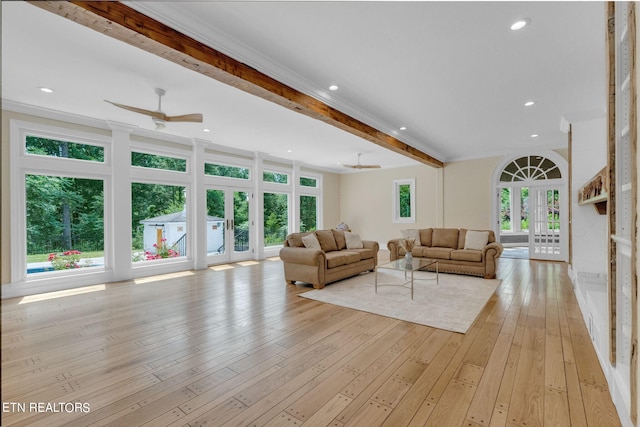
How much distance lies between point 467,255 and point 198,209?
540 cm

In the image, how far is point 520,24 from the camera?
2.83 m

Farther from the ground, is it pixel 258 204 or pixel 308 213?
pixel 258 204

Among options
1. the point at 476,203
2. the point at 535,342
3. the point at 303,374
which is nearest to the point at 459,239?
the point at 476,203

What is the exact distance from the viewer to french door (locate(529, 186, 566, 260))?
289 inches

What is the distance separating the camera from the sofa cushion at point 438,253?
6000mm

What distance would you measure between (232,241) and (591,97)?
705 centimetres

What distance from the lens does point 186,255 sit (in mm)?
6910

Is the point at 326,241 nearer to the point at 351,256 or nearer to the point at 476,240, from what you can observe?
the point at 351,256

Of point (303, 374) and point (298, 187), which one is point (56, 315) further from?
point (298, 187)

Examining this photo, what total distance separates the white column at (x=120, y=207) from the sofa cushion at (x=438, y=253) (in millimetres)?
5514

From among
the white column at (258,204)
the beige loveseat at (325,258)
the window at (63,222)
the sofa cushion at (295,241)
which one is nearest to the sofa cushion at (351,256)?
the beige loveseat at (325,258)

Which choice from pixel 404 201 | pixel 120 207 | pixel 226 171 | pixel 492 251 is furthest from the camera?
pixel 404 201

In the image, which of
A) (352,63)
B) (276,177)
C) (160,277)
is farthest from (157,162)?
(352,63)

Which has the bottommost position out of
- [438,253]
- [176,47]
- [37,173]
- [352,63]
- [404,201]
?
[438,253]
